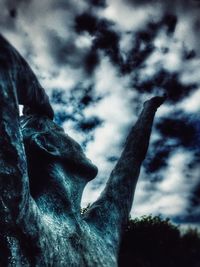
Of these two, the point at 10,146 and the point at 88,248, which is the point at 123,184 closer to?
the point at 88,248

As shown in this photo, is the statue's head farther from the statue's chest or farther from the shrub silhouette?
the shrub silhouette

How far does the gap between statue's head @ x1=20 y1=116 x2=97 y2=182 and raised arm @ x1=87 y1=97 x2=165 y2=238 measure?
15.4 inches

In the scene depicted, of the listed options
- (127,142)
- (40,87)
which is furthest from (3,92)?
(127,142)

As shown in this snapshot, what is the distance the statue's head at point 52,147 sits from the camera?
256 cm

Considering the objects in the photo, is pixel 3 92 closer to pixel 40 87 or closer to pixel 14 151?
pixel 14 151

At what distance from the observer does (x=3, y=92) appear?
61.9 inches

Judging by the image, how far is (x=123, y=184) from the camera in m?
3.52

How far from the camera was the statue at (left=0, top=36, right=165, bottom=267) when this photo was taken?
163 cm

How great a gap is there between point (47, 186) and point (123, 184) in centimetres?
128

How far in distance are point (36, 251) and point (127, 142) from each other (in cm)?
245

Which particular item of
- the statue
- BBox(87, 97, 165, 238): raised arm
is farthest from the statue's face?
BBox(87, 97, 165, 238): raised arm

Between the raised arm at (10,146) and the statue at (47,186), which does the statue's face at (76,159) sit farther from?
the raised arm at (10,146)

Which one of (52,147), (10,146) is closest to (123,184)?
(52,147)

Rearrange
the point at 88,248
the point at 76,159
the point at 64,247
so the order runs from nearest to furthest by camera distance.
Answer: the point at 64,247 < the point at 88,248 < the point at 76,159
